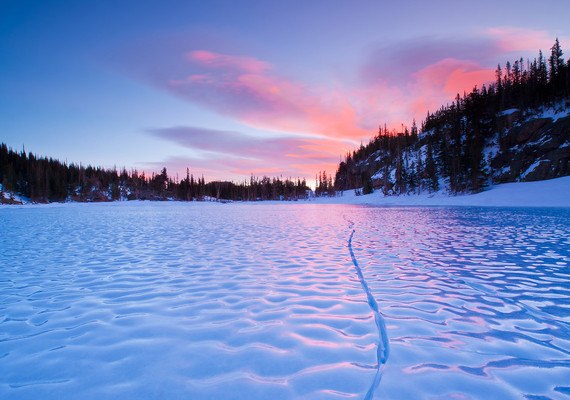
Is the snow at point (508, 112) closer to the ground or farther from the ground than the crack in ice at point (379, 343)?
farther from the ground

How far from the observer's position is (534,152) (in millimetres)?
53344

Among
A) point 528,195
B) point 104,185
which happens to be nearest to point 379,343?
point 528,195

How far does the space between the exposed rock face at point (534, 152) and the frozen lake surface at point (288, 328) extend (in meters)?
55.2

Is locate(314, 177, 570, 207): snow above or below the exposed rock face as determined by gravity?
below

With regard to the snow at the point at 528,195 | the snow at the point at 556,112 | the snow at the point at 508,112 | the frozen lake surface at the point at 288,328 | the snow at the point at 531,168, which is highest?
the snow at the point at 508,112

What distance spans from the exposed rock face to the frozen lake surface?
2175 inches

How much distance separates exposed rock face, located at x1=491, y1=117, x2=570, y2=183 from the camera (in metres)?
48.5

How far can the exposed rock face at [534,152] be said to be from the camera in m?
48.5

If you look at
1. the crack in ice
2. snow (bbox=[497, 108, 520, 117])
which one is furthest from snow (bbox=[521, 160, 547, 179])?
the crack in ice

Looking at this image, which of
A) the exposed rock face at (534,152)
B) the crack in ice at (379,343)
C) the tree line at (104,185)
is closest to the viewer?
the crack in ice at (379,343)

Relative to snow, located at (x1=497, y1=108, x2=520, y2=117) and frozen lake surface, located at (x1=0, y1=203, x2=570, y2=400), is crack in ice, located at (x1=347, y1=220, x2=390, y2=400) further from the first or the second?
snow, located at (x1=497, y1=108, x2=520, y2=117)

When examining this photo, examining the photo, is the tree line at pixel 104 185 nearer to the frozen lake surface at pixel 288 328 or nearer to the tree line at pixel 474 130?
the tree line at pixel 474 130

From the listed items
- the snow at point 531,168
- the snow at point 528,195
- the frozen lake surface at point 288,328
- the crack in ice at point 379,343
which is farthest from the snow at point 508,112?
the crack in ice at point 379,343

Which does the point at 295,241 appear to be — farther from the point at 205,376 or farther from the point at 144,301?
the point at 205,376
